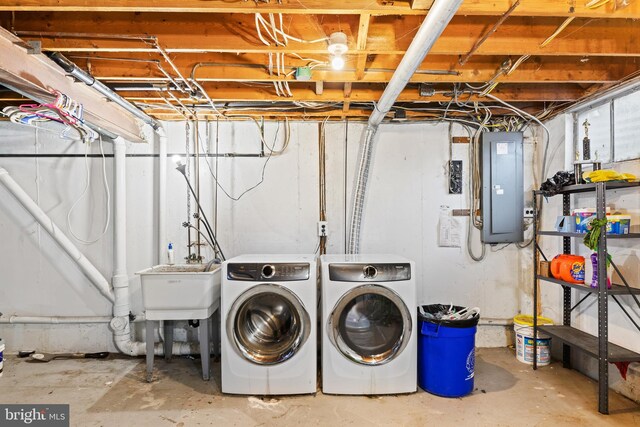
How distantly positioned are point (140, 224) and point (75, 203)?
0.63 meters

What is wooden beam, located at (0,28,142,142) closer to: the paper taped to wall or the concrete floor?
the concrete floor

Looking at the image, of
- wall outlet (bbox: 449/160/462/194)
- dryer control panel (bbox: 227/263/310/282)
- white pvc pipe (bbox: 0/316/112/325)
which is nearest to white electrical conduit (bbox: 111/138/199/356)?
white pvc pipe (bbox: 0/316/112/325)

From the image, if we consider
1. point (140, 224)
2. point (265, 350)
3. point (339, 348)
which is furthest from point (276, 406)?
point (140, 224)

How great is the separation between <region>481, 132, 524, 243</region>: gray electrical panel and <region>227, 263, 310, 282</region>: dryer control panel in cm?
190

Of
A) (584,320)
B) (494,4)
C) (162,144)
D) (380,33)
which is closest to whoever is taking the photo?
(494,4)

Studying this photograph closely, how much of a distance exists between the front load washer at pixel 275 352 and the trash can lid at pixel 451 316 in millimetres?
826

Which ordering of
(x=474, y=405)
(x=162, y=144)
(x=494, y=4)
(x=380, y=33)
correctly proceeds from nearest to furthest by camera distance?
(x=494, y=4), (x=380, y=33), (x=474, y=405), (x=162, y=144)

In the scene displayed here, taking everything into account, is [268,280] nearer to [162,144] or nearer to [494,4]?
[162,144]

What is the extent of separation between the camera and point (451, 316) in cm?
253

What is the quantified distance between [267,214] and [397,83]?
5.71 feet

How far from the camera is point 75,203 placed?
3.31 m

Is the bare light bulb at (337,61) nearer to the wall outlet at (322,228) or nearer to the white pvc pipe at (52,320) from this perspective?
the wall outlet at (322,228)

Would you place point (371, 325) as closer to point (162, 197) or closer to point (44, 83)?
point (162, 197)

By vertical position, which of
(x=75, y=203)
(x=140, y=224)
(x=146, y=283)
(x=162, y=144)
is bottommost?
(x=146, y=283)
